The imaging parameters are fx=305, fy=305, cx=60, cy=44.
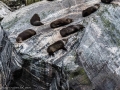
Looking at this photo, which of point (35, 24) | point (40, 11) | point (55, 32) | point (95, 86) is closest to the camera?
point (95, 86)

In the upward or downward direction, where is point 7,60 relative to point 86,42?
downward

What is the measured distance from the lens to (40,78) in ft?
29.8

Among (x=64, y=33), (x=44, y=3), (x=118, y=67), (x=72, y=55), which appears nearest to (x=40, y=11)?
(x=44, y=3)

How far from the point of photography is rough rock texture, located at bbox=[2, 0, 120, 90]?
324 inches

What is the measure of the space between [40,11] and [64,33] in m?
2.64

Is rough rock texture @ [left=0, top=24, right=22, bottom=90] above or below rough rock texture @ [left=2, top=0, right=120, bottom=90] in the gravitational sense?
below

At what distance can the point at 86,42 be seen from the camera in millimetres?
8742

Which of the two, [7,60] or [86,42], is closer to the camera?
[86,42]

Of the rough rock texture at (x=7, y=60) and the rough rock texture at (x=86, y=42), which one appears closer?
the rough rock texture at (x=86, y=42)

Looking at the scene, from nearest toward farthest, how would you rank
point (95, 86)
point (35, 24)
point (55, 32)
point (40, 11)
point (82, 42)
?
point (95, 86)
point (82, 42)
point (55, 32)
point (35, 24)
point (40, 11)

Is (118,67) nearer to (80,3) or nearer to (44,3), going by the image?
(80,3)

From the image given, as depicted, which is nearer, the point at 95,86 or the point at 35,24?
the point at 95,86

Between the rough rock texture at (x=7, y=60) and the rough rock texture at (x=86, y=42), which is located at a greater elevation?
the rough rock texture at (x=86, y=42)

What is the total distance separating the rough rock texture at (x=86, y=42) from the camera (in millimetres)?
8234
